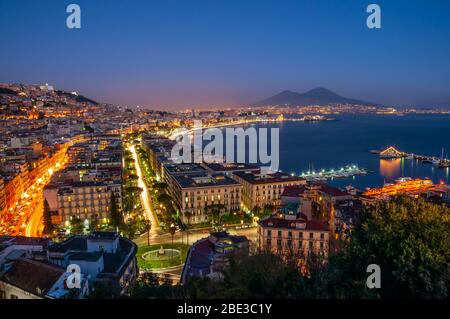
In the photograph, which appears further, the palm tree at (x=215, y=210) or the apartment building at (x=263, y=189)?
the apartment building at (x=263, y=189)

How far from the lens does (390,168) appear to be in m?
45.1

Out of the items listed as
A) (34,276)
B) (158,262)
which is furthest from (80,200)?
(34,276)

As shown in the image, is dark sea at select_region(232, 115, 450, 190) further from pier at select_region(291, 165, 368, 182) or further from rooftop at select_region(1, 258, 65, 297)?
rooftop at select_region(1, 258, 65, 297)

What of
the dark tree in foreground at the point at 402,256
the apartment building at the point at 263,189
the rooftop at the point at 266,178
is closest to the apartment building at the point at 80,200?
the apartment building at the point at 263,189

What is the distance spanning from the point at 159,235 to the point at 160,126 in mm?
76475

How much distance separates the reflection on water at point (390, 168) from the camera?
40938 mm

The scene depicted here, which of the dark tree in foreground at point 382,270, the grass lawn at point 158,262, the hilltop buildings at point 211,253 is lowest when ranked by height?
the grass lawn at point 158,262

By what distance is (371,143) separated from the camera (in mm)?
66000

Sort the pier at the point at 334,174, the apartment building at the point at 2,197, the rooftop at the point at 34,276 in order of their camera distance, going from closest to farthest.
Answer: the rooftop at the point at 34,276
the apartment building at the point at 2,197
the pier at the point at 334,174

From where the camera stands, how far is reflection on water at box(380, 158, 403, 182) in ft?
134

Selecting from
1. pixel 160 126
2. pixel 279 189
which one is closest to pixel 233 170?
pixel 279 189

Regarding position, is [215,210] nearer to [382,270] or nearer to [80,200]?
[80,200]

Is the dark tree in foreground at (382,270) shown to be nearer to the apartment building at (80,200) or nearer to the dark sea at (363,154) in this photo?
the apartment building at (80,200)

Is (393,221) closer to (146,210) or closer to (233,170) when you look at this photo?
(146,210)
